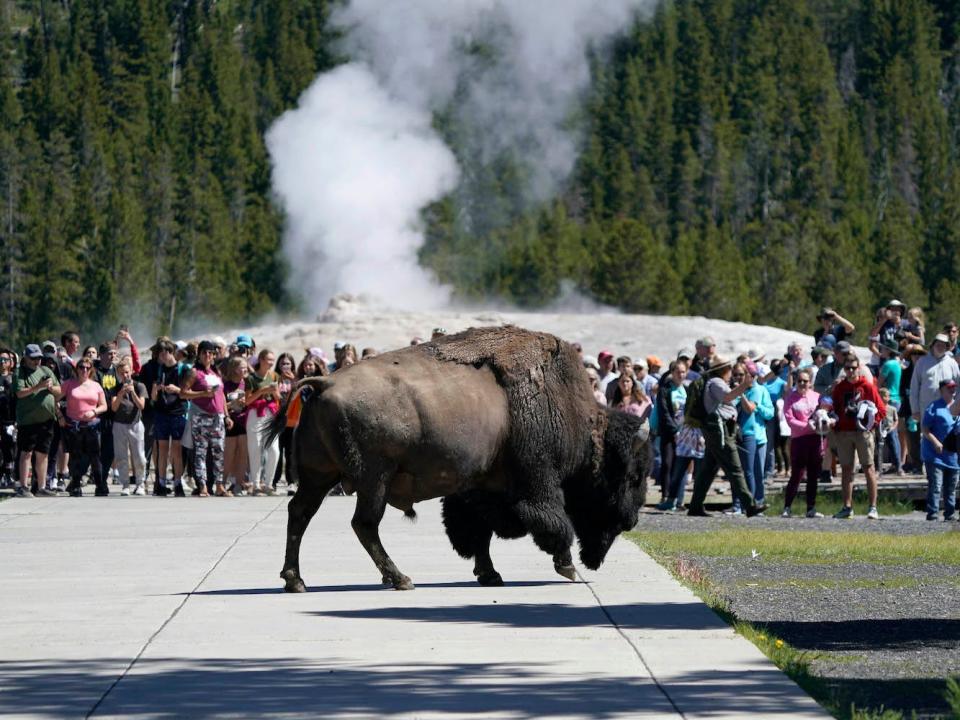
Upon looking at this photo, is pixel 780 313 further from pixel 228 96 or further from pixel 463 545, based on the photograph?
pixel 463 545

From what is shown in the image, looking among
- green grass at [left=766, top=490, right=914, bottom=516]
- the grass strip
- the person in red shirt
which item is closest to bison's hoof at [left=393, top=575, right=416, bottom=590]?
the grass strip

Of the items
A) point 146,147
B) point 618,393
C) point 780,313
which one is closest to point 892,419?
point 618,393

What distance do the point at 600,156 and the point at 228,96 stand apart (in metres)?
25.9

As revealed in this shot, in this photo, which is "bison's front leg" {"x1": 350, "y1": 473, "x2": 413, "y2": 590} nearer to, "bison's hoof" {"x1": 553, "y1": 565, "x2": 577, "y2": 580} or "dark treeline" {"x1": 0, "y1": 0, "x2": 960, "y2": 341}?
"bison's hoof" {"x1": 553, "y1": 565, "x2": 577, "y2": 580}

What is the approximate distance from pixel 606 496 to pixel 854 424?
6452 mm

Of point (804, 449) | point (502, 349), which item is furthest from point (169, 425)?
point (502, 349)

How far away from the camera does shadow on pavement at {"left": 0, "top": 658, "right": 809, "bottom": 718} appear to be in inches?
274

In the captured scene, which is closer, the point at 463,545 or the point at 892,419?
the point at 463,545

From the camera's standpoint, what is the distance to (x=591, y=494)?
38.7ft

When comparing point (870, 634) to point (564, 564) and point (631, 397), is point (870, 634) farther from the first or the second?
point (631, 397)

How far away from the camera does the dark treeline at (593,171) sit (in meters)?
95.8

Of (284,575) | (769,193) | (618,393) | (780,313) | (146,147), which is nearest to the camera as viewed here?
(284,575)

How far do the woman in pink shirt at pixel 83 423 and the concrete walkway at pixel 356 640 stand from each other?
6.49 metres

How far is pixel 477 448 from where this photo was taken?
1102 centimetres
